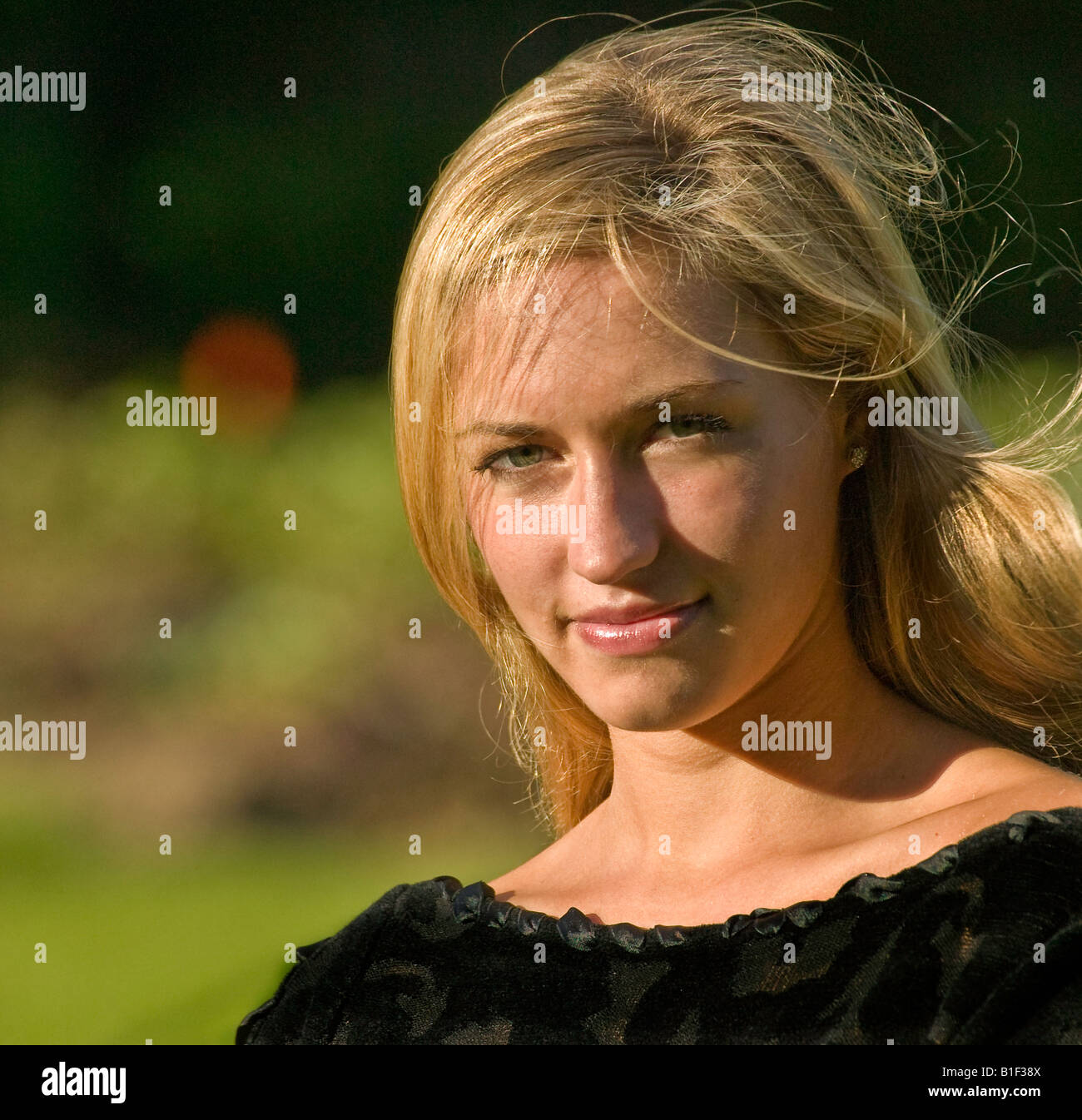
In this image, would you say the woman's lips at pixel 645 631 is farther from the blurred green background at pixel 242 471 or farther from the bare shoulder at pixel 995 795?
the blurred green background at pixel 242 471

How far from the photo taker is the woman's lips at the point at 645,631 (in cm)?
164

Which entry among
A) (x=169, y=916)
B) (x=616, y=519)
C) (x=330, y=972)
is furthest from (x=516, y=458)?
(x=169, y=916)

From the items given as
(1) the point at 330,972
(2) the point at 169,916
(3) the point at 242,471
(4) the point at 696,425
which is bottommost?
(2) the point at 169,916

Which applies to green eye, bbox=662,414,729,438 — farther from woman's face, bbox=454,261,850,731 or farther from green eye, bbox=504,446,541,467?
green eye, bbox=504,446,541,467

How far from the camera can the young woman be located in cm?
154

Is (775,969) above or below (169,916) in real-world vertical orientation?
above

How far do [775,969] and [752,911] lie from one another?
0.09m

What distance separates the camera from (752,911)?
1618 millimetres

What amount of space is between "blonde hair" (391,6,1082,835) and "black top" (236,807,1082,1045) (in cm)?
41

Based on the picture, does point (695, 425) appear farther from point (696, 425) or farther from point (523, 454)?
point (523, 454)

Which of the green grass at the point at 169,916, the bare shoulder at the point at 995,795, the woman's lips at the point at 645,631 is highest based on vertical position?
the woman's lips at the point at 645,631

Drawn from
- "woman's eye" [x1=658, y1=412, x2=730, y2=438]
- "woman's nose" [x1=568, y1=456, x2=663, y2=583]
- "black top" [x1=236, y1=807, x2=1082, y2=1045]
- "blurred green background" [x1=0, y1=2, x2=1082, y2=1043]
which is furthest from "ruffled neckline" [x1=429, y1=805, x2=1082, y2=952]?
"blurred green background" [x1=0, y1=2, x2=1082, y2=1043]

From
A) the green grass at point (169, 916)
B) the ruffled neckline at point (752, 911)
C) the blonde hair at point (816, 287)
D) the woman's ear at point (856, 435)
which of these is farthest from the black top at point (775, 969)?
the green grass at point (169, 916)
